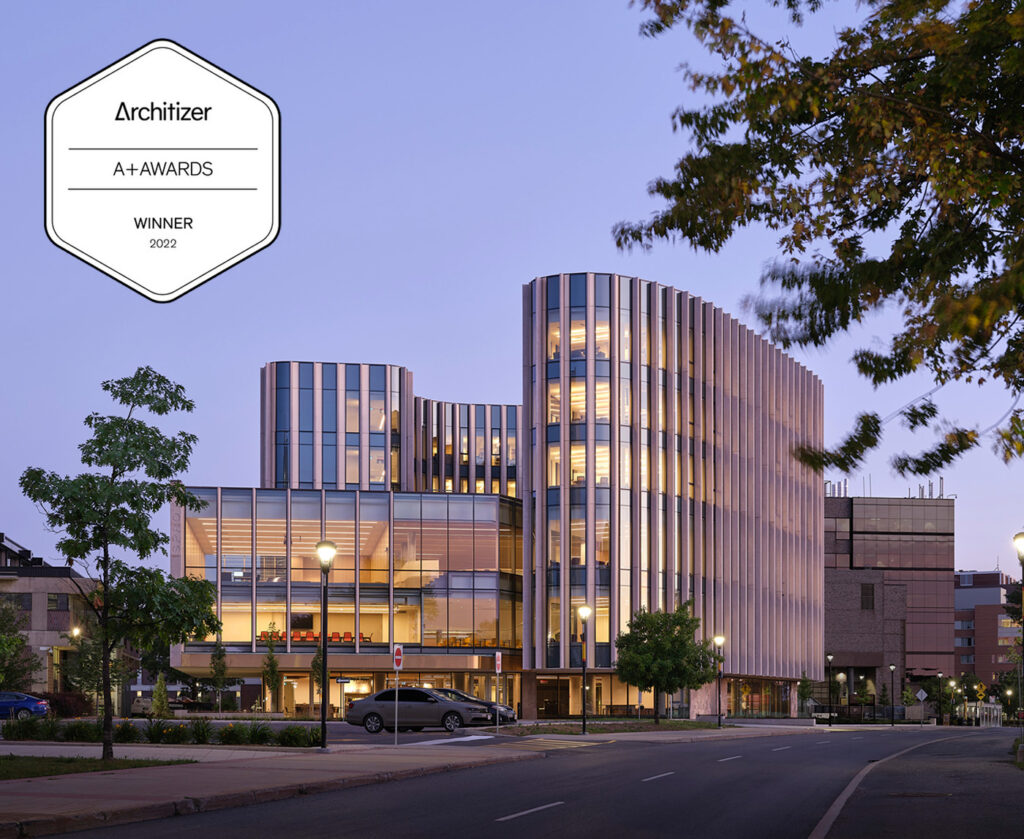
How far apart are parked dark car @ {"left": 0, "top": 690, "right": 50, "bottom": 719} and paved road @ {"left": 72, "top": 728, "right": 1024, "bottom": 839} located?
29693 mm

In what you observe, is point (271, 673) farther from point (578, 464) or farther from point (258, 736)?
point (258, 736)

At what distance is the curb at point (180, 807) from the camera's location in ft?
46.3

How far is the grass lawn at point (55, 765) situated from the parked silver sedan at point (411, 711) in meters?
18.6

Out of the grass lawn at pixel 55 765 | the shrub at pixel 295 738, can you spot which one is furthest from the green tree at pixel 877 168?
the shrub at pixel 295 738

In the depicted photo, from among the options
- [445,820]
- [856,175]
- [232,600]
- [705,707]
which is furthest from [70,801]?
[705,707]

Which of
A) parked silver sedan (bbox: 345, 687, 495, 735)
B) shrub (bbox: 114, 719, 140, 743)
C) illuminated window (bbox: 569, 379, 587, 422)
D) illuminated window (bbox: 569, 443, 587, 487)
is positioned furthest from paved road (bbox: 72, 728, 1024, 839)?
illuminated window (bbox: 569, 379, 587, 422)

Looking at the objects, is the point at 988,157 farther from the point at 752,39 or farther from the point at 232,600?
the point at 232,600

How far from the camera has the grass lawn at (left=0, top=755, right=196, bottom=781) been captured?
20.8 m

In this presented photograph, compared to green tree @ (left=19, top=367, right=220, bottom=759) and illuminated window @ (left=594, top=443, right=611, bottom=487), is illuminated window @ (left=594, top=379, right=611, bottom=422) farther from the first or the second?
green tree @ (left=19, top=367, right=220, bottom=759)

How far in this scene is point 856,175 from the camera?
10.6 meters

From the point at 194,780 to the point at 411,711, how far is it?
76.7 ft

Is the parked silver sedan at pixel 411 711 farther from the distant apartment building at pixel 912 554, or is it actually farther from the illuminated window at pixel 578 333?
the distant apartment building at pixel 912 554

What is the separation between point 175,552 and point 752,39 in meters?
60.4

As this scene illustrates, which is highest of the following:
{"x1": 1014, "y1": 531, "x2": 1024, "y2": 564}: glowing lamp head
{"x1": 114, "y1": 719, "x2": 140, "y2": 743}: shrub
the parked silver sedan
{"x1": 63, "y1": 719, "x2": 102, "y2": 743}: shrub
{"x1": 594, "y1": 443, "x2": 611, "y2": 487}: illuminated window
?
{"x1": 594, "y1": 443, "x2": 611, "y2": 487}: illuminated window
